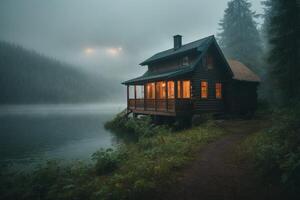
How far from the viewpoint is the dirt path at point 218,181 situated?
17.4 ft

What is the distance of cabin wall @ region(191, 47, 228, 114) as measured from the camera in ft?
65.0

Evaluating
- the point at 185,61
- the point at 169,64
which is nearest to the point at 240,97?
the point at 185,61

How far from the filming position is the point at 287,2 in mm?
18219

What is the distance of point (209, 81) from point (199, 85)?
1672 millimetres

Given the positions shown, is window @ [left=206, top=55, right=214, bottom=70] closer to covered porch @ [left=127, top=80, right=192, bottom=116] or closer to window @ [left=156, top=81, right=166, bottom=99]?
covered porch @ [left=127, top=80, right=192, bottom=116]

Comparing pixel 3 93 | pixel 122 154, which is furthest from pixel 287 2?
pixel 3 93

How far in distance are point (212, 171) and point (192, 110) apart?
12.6 meters

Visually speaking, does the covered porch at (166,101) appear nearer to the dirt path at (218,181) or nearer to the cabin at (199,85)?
the cabin at (199,85)

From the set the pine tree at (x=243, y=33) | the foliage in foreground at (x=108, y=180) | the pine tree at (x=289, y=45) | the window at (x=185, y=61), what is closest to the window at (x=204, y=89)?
the window at (x=185, y=61)

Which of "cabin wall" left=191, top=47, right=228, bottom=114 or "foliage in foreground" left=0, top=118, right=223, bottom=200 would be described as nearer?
"foliage in foreground" left=0, top=118, right=223, bottom=200

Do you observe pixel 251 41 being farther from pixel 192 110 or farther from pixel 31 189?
pixel 31 189

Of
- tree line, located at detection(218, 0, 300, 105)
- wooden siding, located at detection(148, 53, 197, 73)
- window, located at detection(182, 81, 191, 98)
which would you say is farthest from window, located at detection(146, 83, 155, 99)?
tree line, located at detection(218, 0, 300, 105)

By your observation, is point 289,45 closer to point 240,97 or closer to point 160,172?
point 240,97

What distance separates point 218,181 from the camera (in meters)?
6.16
